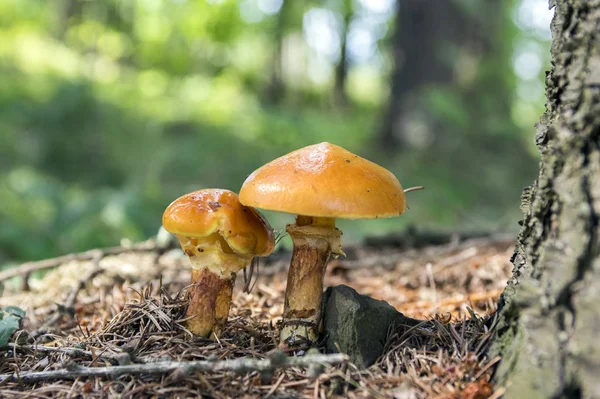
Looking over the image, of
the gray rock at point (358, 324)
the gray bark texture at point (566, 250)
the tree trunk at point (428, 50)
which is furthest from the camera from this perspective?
the tree trunk at point (428, 50)

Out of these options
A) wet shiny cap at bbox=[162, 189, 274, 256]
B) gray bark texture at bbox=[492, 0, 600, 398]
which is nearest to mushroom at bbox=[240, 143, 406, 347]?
wet shiny cap at bbox=[162, 189, 274, 256]

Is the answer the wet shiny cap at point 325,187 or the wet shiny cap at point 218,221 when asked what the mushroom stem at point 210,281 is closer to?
the wet shiny cap at point 218,221

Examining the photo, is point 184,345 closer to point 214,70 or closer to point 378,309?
point 378,309

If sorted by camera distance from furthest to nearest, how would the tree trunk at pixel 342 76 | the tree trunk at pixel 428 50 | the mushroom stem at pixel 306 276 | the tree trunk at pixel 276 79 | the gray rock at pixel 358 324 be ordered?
1. the tree trunk at pixel 342 76
2. the tree trunk at pixel 276 79
3. the tree trunk at pixel 428 50
4. the mushroom stem at pixel 306 276
5. the gray rock at pixel 358 324

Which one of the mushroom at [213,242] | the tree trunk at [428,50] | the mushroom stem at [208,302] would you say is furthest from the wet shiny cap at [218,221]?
the tree trunk at [428,50]

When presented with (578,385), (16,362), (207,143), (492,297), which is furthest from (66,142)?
(578,385)

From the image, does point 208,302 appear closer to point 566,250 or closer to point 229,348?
point 229,348

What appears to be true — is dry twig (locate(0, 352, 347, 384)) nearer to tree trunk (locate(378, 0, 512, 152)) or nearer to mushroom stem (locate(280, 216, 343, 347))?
mushroom stem (locate(280, 216, 343, 347))

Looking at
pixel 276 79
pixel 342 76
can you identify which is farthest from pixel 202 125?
pixel 342 76
